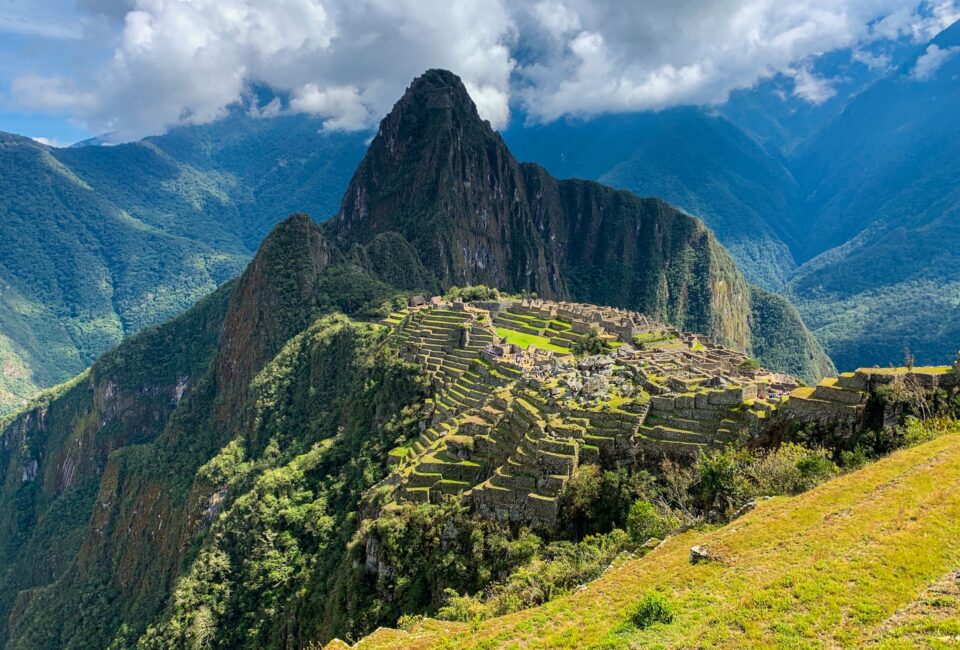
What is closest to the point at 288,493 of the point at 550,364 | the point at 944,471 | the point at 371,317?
the point at 550,364

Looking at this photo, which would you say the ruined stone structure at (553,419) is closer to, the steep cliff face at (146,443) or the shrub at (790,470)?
the shrub at (790,470)

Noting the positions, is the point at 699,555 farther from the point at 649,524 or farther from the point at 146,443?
the point at 146,443

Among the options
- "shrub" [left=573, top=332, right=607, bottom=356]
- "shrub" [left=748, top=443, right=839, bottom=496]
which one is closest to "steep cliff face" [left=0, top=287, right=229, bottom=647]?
"shrub" [left=573, top=332, right=607, bottom=356]

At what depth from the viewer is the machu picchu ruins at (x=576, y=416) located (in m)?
35.1

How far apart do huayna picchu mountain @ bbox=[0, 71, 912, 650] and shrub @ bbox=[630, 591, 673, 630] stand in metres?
8.84

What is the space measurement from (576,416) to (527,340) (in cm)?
3755

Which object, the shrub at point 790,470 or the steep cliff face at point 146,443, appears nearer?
the shrub at point 790,470

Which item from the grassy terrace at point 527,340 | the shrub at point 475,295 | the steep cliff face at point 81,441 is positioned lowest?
the steep cliff face at point 81,441

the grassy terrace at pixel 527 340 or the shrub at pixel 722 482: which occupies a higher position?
the grassy terrace at pixel 527 340

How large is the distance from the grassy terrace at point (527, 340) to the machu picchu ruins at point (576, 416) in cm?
907

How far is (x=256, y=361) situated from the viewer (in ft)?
402

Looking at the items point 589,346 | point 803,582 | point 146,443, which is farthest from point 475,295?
point 803,582

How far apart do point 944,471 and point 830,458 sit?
9.34 metres

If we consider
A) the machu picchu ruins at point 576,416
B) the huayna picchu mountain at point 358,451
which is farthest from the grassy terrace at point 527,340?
the machu picchu ruins at point 576,416
